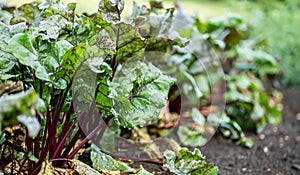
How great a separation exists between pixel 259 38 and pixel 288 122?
0.64 m

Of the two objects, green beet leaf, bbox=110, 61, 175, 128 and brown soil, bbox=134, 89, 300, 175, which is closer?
green beet leaf, bbox=110, 61, 175, 128

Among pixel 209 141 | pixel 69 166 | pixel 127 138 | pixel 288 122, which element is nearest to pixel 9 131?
pixel 69 166

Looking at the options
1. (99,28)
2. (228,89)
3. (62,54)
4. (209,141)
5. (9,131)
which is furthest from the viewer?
(228,89)

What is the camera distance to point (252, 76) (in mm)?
3375

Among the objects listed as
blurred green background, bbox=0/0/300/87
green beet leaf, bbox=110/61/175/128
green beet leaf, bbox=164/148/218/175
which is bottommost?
blurred green background, bbox=0/0/300/87

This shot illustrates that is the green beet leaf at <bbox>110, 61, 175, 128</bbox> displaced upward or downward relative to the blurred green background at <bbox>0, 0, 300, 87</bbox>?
upward

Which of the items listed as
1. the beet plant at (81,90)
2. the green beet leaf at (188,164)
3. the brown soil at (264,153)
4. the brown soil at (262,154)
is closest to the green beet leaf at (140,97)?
the beet plant at (81,90)

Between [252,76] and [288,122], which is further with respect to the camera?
[252,76]

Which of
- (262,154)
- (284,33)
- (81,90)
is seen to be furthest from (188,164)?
(284,33)

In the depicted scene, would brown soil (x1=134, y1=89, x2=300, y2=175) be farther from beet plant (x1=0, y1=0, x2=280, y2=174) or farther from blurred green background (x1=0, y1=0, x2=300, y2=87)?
blurred green background (x1=0, y1=0, x2=300, y2=87)

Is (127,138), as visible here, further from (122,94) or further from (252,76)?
(252,76)

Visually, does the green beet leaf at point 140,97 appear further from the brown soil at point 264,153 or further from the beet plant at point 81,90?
the brown soil at point 264,153

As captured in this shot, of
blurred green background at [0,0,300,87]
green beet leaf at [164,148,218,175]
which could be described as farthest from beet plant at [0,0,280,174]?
blurred green background at [0,0,300,87]

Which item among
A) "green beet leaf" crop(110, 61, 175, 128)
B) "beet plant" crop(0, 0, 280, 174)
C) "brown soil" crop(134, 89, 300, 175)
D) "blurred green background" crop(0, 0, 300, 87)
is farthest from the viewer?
"blurred green background" crop(0, 0, 300, 87)
